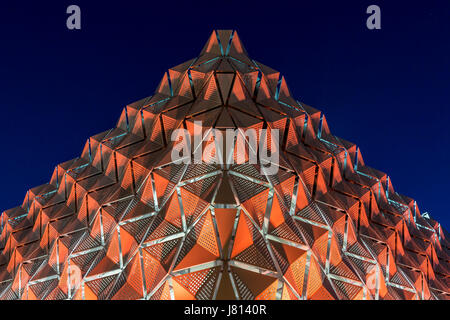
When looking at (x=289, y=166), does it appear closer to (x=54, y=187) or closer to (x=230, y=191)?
(x=230, y=191)

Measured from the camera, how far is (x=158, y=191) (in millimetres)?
9570

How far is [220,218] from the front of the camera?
7809 mm

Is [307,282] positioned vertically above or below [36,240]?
above

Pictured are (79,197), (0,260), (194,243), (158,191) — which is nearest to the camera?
(194,243)

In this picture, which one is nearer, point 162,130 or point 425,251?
point 162,130

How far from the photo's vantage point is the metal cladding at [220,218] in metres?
7.78

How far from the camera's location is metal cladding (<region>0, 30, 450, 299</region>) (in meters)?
7.78

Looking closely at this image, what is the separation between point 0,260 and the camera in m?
14.4

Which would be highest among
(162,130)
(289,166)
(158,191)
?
(162,130)

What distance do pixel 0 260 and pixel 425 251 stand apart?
18655 millimetres

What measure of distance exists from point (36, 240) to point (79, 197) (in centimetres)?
313
